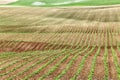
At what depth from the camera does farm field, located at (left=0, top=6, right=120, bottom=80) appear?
59.2 ft

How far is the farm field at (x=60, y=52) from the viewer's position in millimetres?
18031

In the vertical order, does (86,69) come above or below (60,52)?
above

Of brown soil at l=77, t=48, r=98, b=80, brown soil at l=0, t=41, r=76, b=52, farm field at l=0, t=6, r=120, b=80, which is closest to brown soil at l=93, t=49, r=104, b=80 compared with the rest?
farm field at l=0, t=6, r=120, b=80

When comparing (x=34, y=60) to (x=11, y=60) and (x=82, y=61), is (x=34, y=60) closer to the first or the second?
(x=11, y=60)

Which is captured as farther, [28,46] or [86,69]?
[28,46]

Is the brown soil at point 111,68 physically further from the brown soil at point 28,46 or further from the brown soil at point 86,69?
the brown soil at point 28,46

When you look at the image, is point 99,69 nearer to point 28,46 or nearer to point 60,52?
point 60,52

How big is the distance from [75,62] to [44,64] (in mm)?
3051

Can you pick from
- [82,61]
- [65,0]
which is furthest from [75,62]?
[65,0]

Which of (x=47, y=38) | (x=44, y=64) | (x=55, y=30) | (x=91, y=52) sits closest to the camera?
(x=44, y=64)

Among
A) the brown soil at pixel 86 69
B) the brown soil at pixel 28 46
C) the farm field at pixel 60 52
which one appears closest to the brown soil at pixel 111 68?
the farm field at pixel 60 52

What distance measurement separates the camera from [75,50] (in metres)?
26.1

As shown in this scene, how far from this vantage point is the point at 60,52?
24969 millimetres

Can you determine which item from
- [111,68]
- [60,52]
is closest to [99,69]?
[111,68]
